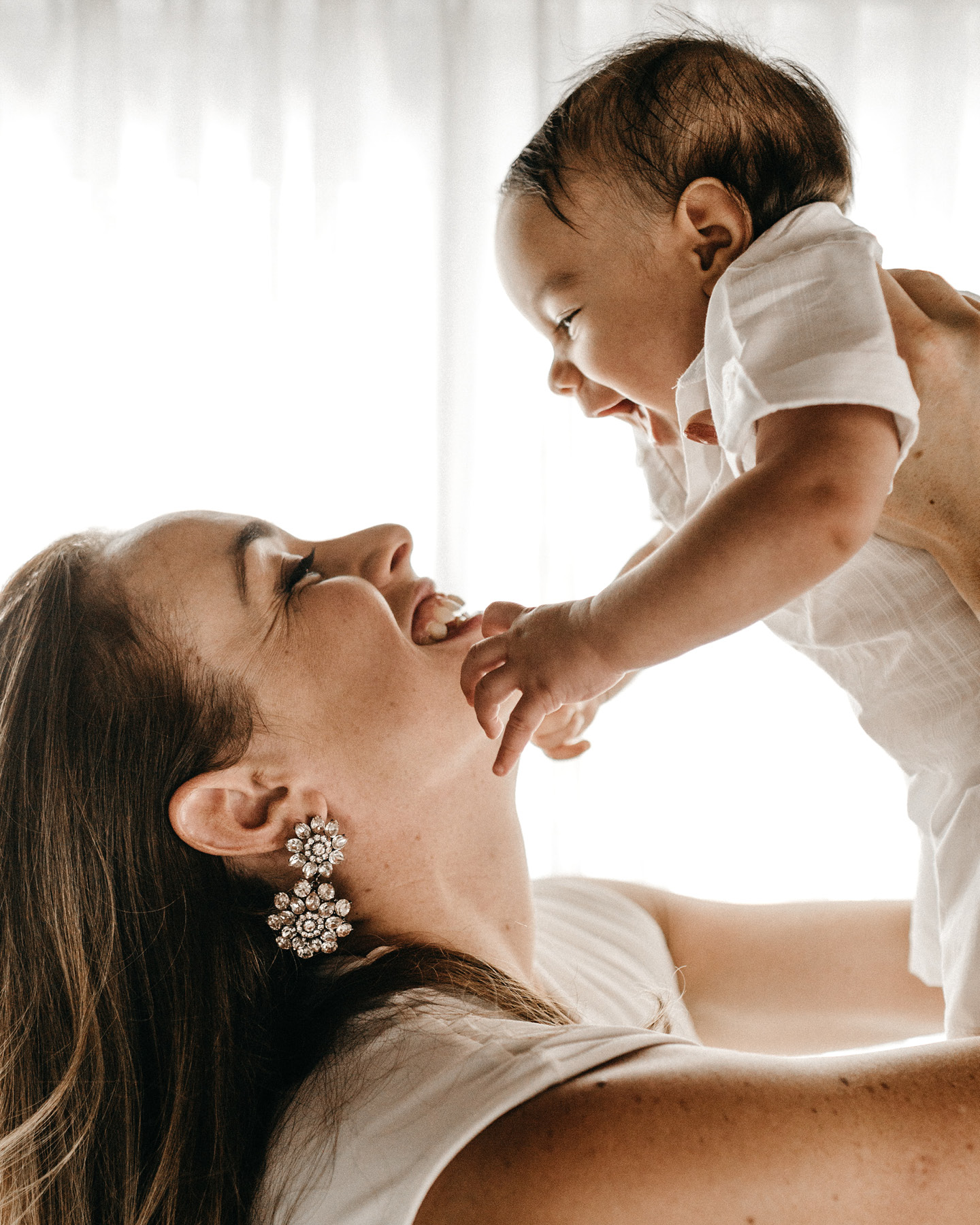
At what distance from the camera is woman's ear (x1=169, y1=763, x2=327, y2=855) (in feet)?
3.13

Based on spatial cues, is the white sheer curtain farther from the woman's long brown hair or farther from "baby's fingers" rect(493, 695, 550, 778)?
"baby's fingers" rect(493, 695, 550, 778)

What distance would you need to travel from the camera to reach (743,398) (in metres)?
0.75

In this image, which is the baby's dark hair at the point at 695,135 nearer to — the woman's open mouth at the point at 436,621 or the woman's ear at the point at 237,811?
the woman's open mouth at the point at 436,621

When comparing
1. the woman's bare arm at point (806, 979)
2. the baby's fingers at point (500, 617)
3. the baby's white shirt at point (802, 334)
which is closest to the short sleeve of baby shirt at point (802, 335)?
the baby's white shirt at point (802, 334)

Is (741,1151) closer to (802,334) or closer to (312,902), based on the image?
(312,902)

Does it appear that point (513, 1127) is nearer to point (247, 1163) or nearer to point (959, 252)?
point (247, 1163)

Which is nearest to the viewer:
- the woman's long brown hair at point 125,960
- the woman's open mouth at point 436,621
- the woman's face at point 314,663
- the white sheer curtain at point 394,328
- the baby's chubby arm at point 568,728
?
the woman's long brown hair at point 125,960

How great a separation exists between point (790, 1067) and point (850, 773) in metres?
1.73

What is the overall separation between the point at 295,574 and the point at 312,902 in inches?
14.0

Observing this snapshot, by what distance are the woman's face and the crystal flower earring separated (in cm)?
4

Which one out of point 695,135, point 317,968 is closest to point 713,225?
point 695,135

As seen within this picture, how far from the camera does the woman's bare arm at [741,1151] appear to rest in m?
0.66

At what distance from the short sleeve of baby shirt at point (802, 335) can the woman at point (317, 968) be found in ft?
0.30

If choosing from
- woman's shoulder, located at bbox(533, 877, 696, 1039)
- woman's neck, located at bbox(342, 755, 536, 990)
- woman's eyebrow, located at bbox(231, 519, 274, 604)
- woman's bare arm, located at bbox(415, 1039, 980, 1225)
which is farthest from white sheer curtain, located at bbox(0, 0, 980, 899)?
woman's bare arm, located at bbox(415, 1039, 980, 1225)
